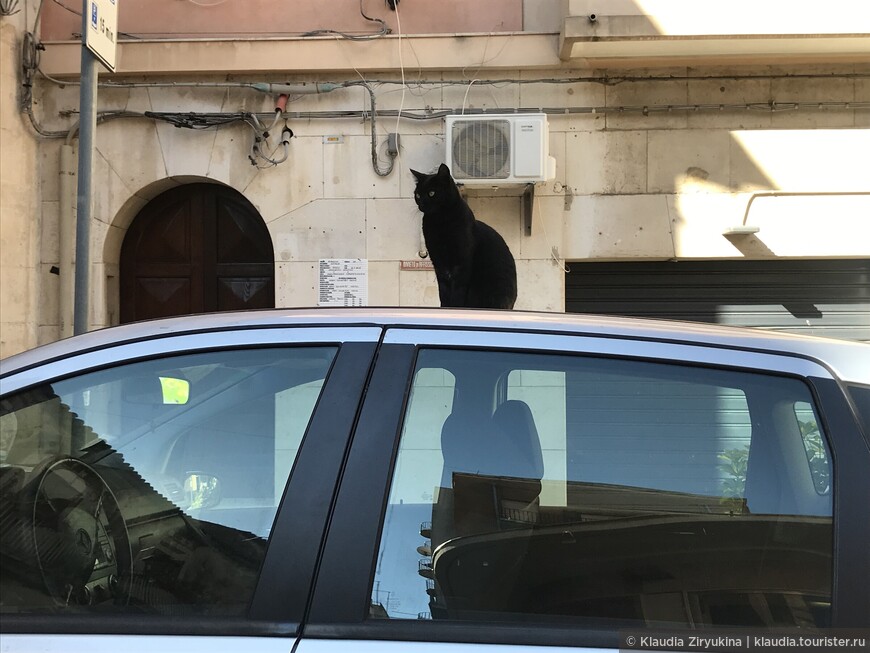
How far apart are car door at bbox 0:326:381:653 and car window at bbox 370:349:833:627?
0.18 metres

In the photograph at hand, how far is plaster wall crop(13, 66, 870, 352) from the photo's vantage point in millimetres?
6367

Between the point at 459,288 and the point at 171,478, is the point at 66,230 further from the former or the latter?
the point at 171,478

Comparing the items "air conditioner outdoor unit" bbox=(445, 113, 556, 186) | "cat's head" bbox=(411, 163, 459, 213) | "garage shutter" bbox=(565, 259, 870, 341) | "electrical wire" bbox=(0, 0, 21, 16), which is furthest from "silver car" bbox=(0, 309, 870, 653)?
"electrical wire" bbox=(0, 0, 21, 16)

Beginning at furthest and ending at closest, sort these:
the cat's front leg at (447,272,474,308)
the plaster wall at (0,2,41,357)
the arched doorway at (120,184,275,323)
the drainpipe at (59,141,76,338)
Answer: the arched doorway at (120,184,275,323) → the drainpipe at (59,141,76,338) → the plaster wall at (0,2,41,357) → the cat's front leg at (447,272,474,308)

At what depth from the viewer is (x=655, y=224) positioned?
21.2 ft

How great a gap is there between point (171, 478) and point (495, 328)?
75cm

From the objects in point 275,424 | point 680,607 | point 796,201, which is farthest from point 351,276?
point 680,607

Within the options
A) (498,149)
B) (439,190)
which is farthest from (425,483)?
(498,149)

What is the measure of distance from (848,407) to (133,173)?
6.51 meters

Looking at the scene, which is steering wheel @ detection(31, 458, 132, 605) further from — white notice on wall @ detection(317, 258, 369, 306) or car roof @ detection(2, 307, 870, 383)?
white notice on wall @ detection(317, 258, 369, 306)

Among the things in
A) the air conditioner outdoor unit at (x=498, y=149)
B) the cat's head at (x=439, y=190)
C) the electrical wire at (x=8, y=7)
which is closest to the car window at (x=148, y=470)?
the cat's head at (x=439, y=190)

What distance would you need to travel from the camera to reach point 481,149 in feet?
20.1

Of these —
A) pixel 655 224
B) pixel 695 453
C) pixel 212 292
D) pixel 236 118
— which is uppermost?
pixel 236 118

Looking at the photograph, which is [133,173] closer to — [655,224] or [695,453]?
[655,224]
